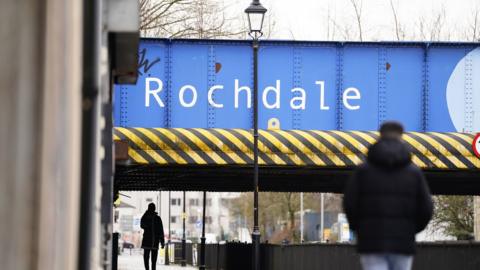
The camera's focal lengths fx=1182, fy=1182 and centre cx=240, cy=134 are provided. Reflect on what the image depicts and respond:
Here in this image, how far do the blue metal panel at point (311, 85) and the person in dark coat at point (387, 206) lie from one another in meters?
14.3

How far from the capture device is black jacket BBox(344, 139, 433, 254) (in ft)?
28.9

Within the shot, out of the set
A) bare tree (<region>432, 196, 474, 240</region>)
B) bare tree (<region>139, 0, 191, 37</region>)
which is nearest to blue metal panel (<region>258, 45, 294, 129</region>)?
bare tree (<region>139, 0, 191, 37</region>)

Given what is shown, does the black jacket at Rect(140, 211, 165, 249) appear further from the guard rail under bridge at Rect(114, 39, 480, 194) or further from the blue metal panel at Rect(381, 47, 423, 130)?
the blue metal panel at Rect(381, 47, 423, 130)

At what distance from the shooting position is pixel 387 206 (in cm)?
884

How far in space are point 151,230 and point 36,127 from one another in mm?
17559

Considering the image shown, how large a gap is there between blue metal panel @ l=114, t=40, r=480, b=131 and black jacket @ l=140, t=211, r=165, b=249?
11.8 ft

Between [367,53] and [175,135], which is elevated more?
[367,53]

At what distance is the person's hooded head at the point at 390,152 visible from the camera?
8875mm

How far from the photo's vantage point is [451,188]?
1191 inches

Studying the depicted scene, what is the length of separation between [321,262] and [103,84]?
16920mm

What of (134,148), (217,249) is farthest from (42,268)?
(217,249)

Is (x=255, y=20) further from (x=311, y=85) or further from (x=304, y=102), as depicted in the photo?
(x=304, y=102)

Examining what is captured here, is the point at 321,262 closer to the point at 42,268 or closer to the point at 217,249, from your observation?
the point at 217,249

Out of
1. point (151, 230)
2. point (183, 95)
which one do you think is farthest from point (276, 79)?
point (151, 230)
